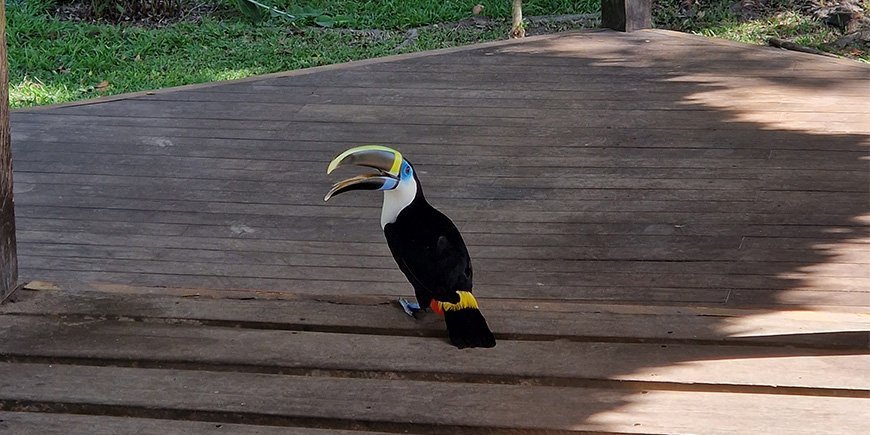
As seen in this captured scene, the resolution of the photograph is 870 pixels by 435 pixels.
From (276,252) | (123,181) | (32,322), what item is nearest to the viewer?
(32,322)

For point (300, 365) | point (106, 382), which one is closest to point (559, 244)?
point (300, 365)

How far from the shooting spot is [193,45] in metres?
7.67

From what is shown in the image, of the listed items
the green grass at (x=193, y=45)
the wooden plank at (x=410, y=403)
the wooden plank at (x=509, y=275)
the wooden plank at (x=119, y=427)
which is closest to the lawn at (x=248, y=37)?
the green grass at (x=193, y=45)

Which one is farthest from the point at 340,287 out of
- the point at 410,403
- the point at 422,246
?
the point at 410,403

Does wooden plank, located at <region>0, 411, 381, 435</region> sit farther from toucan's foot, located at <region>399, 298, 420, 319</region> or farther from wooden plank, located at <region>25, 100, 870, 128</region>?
wooden plank, located at <region>25, 100, 870, 128</region>

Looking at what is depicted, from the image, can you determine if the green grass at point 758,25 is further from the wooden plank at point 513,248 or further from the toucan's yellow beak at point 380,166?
the toucan's yellow beak at point 380,166

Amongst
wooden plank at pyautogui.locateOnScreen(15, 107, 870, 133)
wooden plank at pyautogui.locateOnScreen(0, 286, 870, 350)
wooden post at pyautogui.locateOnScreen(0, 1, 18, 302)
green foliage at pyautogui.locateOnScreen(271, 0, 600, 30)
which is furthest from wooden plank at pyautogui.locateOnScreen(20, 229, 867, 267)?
green foliage at pyautogui.locateOnScreen(271, 0, 600, 30)

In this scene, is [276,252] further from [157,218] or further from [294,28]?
[294,28]

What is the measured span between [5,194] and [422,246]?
1.25 m

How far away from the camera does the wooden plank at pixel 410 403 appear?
2.55 metres

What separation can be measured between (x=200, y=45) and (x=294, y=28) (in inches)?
29.3

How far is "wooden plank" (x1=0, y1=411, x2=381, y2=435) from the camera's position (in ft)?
8.45

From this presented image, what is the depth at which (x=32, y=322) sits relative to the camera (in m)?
3.21

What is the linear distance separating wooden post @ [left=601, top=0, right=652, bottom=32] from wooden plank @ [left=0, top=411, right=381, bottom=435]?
15.0 feet
